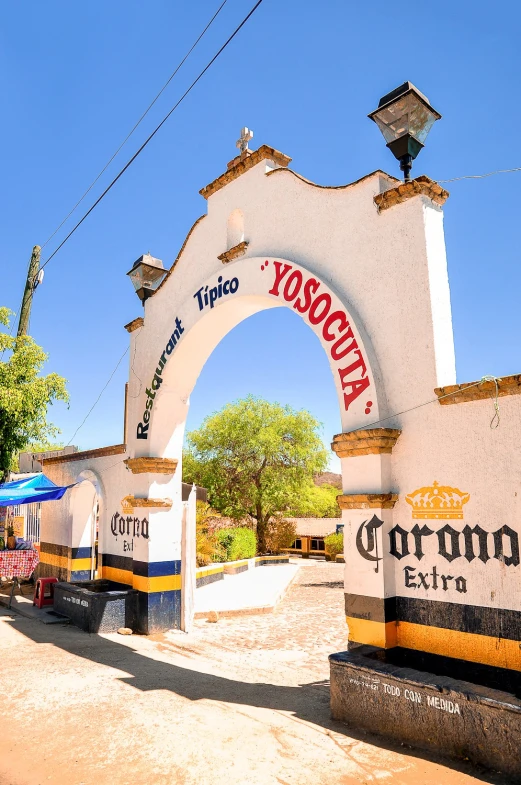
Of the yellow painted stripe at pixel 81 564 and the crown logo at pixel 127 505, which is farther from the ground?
the crown logo at pixel 127 505

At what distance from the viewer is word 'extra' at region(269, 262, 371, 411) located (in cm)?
596

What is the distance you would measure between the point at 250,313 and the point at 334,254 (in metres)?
2.33

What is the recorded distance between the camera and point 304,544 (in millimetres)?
25922

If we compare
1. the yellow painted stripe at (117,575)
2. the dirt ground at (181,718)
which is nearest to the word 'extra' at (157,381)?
the yellow painted stripe at (117,575)

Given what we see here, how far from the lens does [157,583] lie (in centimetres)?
929

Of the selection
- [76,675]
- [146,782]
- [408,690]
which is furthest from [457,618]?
[76,675]

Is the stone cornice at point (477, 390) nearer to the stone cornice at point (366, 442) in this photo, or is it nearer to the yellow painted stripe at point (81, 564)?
the stone cornice at point (366, 442)

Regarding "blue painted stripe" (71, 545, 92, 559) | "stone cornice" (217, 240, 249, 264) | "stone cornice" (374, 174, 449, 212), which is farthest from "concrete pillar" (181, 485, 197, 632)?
"stone cornice" (374, 174, 449, 212)

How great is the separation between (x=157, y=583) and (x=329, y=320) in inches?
214

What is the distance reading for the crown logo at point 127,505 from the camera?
9750 millimetres

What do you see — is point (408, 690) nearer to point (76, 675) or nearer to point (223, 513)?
point (76, 675)

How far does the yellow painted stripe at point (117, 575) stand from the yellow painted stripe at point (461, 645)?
602 cm

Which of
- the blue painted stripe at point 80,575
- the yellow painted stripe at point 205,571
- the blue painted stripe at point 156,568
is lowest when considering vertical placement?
the yellow painted stripe at point 205,571

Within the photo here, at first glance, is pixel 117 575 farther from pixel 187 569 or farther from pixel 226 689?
pixel 226 689
